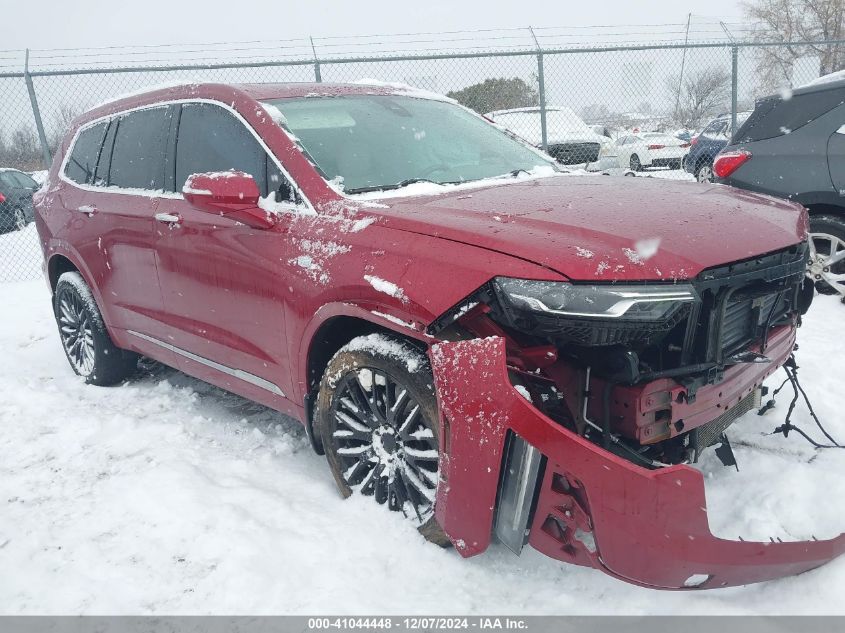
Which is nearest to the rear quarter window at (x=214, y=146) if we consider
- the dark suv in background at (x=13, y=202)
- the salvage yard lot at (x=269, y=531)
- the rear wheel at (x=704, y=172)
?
the salvage yard lot at (x=269, y=531)

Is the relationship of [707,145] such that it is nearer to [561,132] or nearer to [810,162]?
[561,132]

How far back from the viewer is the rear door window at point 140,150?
3.64 m

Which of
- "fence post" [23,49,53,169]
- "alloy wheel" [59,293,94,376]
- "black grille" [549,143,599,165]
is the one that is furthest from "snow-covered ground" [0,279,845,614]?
"black grille" [549,143,599,165]

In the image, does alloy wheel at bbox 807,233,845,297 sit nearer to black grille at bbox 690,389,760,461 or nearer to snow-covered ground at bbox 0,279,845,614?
snow-covered ground at bbox 0,279,845,614

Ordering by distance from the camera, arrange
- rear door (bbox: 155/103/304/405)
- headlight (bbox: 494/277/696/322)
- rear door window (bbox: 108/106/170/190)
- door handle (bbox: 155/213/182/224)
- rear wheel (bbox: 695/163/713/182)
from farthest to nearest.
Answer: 1. rear wheel (bbox: 695/163/713/182)
2. rear door window (bbox: 108/106/170/190)
3. door handle (bbox: 155/213/182/224)
4. rear door (bbox: 155/103/304/405)
5. headlight (bbox: 494/277/696/322)

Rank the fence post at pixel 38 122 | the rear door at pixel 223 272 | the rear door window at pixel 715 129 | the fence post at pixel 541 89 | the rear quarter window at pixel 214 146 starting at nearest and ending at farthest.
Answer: the rear door at pixel 223 272 → the rear quarter window at pixel 214 146 → the fence post at pixel 38 122 → the fence post at pixel 541 89 → the rear door window at pixel 715 129

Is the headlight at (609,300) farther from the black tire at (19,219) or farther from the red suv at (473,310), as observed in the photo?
the black tire at (19,219)

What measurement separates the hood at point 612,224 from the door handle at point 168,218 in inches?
51.3

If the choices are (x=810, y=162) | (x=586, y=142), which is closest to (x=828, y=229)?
(x=810, y=162)

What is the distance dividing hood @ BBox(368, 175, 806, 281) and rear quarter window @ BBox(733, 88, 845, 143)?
2776 mm

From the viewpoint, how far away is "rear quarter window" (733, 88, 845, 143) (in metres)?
4.96

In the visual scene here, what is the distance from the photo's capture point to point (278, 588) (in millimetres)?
2277
